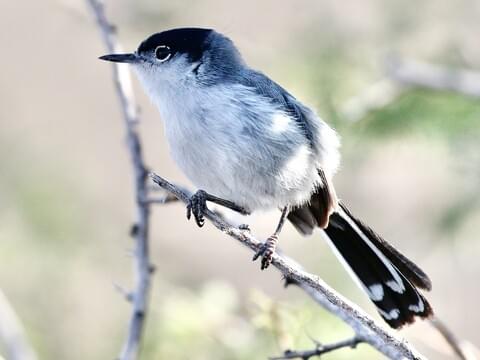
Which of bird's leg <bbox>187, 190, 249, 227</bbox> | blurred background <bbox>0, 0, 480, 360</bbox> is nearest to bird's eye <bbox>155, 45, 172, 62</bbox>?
blurred background <bbox>0, 0, 480, 360</bbox>

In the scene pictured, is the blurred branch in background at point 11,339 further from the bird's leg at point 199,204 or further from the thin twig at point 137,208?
the bird's leg at point 199,204

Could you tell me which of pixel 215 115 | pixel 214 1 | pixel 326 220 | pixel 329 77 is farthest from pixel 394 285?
pixel 214 1

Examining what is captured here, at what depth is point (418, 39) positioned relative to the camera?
4.52 metres

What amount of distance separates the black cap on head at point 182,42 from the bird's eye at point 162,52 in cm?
1

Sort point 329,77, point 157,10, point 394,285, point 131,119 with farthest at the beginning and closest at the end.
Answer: point 157,10
point 329,77
point 394,285
point 131,119

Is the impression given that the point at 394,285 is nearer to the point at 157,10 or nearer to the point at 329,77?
the point at 329,77

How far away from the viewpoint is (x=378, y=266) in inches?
128

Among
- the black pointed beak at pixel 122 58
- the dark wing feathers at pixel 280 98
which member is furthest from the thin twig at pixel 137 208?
the dark wing feathers at pixel 280 98

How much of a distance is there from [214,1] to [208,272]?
171 centimetres

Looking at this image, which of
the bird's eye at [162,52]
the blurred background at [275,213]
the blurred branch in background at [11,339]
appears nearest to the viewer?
the blurred branch in background at [11,339]

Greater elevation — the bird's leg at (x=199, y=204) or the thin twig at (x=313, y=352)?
the bird's leg at (x=199, y=204)

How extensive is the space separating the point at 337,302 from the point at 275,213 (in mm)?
1587

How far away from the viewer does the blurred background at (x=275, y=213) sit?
3.53m

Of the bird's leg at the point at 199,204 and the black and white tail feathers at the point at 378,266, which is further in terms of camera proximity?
the black and white tail feathers at the point at 378,266
